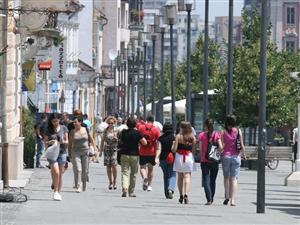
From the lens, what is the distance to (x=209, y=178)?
28.6 meters

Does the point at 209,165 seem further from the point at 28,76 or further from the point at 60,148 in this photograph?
the point at 28,76

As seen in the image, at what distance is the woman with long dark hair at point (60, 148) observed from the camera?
2795 cm

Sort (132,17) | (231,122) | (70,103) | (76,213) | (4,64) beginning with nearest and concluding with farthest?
(76,213), (231,122), (4,64), (70,103), (132,17)

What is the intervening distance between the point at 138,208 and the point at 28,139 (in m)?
15.5

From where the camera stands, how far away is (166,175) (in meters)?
30.4

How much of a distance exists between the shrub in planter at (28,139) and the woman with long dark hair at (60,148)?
1215 centimetres

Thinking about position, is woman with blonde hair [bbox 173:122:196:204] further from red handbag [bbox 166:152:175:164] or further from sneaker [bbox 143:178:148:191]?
sneaker [bbox 143:178:148:191]

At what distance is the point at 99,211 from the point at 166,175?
5533 millimetres

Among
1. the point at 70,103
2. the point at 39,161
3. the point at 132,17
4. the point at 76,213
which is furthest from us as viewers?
the point at 132,17

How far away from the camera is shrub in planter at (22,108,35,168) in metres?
41.2

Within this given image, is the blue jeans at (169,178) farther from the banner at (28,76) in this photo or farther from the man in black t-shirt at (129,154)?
the banner at (28,76)

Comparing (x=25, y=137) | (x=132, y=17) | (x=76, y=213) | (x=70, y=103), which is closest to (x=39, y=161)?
(x=25, y=137)

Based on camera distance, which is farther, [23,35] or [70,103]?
[70,103]

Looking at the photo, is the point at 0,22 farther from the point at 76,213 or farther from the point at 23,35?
the point at 76,213
